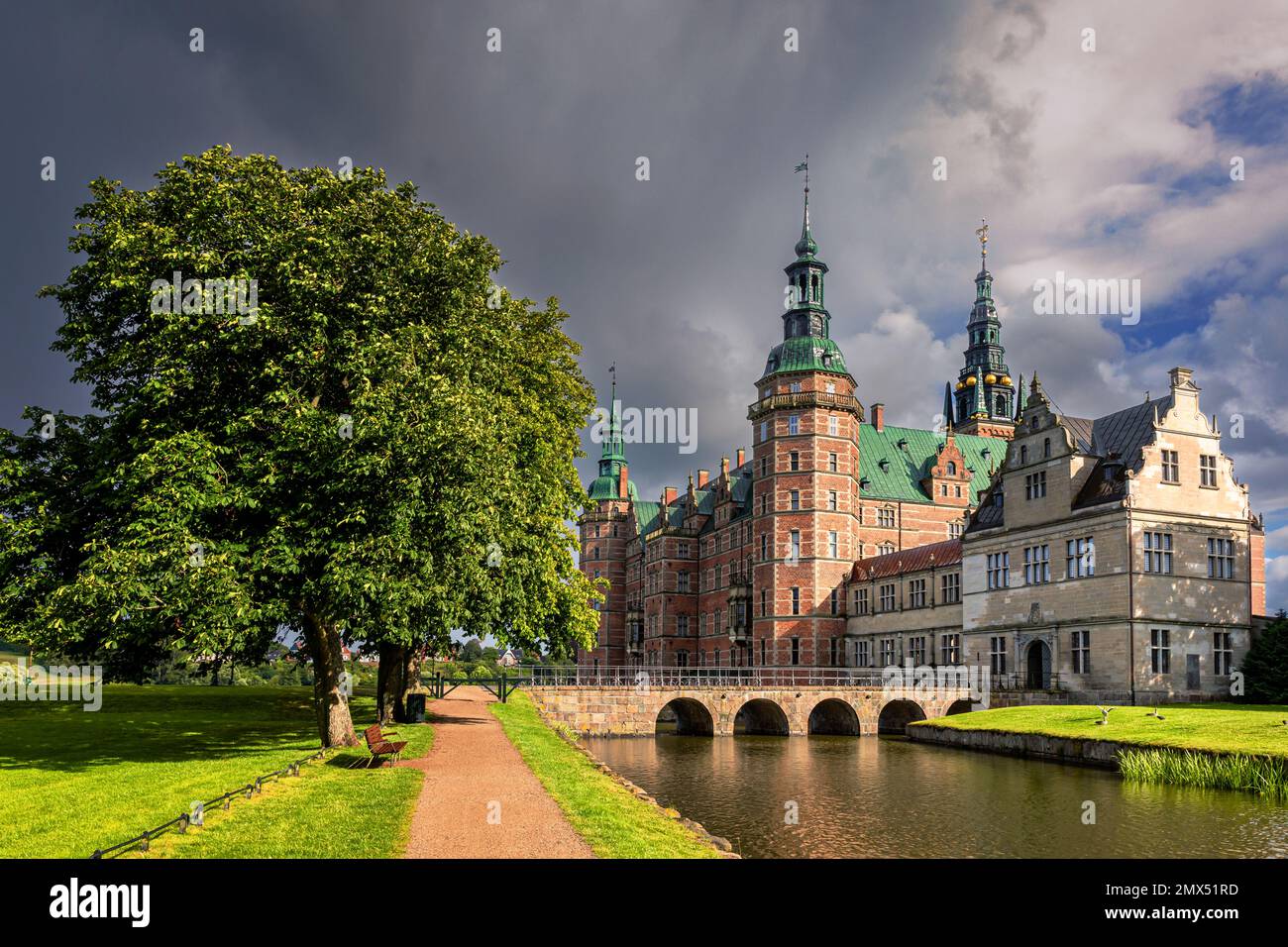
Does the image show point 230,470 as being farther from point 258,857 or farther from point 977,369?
point 977,369

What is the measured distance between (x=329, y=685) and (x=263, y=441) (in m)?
6.76

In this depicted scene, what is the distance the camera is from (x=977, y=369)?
103 metres

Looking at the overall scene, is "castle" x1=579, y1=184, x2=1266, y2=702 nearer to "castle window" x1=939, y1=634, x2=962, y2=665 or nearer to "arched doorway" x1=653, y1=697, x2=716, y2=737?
"castle window" x1=939, y1=634, x2=962, y2=665

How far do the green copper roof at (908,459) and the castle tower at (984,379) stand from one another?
1167 centimetres

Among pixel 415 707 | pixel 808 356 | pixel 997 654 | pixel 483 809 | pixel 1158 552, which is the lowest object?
pixel 997 654

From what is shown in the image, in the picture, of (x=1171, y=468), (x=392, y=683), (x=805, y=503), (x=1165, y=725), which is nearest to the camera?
(x=1165, y=725)

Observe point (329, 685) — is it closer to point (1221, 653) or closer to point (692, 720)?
point (692, 720)

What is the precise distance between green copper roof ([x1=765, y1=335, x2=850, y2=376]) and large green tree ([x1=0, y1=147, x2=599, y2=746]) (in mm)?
48275

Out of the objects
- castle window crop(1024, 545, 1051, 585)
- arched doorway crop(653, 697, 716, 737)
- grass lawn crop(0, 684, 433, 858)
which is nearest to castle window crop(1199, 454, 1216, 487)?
castle window crop(1024, 545, 1051, 585)

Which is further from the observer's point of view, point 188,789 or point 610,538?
point 610,538

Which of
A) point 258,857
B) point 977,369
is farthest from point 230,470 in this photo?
point 977,369

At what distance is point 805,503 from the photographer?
69.1 metres

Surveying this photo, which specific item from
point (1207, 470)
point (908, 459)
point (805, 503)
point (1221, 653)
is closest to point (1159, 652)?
point (1221, 653)

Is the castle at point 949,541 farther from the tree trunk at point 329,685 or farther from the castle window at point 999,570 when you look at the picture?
the tree trunk at point 329,685
